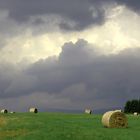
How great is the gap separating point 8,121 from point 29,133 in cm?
1375

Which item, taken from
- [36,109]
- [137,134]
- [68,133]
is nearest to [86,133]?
[68,133]

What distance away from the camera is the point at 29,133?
4481 cm

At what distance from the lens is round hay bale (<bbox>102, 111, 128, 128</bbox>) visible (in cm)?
5178

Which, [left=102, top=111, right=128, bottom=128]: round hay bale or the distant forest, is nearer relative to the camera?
[left=102, top=111, right=128, bottom=128]: round hay bale

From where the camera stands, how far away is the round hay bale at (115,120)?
170 feet

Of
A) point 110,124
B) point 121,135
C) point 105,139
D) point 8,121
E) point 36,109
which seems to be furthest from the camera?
point 36,109

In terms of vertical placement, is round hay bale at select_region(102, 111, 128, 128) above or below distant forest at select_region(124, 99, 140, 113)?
below

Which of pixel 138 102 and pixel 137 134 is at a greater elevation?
pixel 138 102

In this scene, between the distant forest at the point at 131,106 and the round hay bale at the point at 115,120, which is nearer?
the round hay bale at the point at 115,120

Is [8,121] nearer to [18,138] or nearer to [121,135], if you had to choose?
[18,138]

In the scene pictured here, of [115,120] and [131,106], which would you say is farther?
[131,106]

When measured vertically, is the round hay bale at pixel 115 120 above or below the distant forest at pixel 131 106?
below

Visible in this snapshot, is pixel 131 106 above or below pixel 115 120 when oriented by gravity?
above

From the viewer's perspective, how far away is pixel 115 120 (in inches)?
2050
